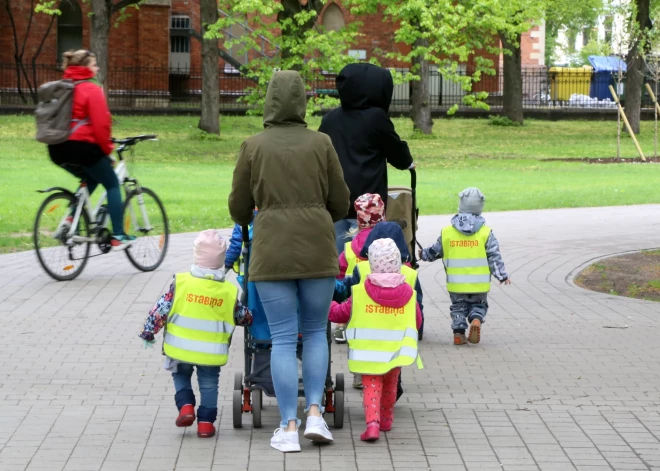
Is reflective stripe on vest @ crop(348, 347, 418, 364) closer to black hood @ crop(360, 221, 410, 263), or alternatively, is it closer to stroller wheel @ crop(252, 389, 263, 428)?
stroller wheel @ crop(252, 389, 263, 428)

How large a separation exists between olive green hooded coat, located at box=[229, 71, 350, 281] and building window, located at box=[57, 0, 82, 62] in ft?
134

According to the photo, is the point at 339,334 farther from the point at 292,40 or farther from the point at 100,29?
the point at 100,29

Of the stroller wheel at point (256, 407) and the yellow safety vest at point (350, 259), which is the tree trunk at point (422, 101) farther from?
the stroller wheel at point (256, 407)

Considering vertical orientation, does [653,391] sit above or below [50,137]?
below

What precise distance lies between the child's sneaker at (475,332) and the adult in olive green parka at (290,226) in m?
2.63

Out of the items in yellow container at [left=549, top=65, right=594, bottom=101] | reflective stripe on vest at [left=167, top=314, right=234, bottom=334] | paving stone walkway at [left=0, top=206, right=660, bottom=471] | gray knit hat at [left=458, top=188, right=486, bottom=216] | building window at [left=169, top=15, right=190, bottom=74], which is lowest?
paving stone walkway at [left=0, top=206, right=660, bottom=471]

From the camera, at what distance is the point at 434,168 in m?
28.0

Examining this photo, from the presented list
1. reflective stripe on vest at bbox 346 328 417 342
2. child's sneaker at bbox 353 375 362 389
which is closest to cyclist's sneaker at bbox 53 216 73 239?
child's sneaker at bbox 353 375 362 389

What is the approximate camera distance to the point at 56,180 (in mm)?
21797

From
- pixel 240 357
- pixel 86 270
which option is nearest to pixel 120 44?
pixel 86 270

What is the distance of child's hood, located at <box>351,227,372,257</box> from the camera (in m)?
7.20

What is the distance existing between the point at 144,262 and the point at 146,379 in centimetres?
433

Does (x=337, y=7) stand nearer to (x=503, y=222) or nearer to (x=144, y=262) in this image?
(x=503, y=222)

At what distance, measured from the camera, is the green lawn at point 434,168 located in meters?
18.6
